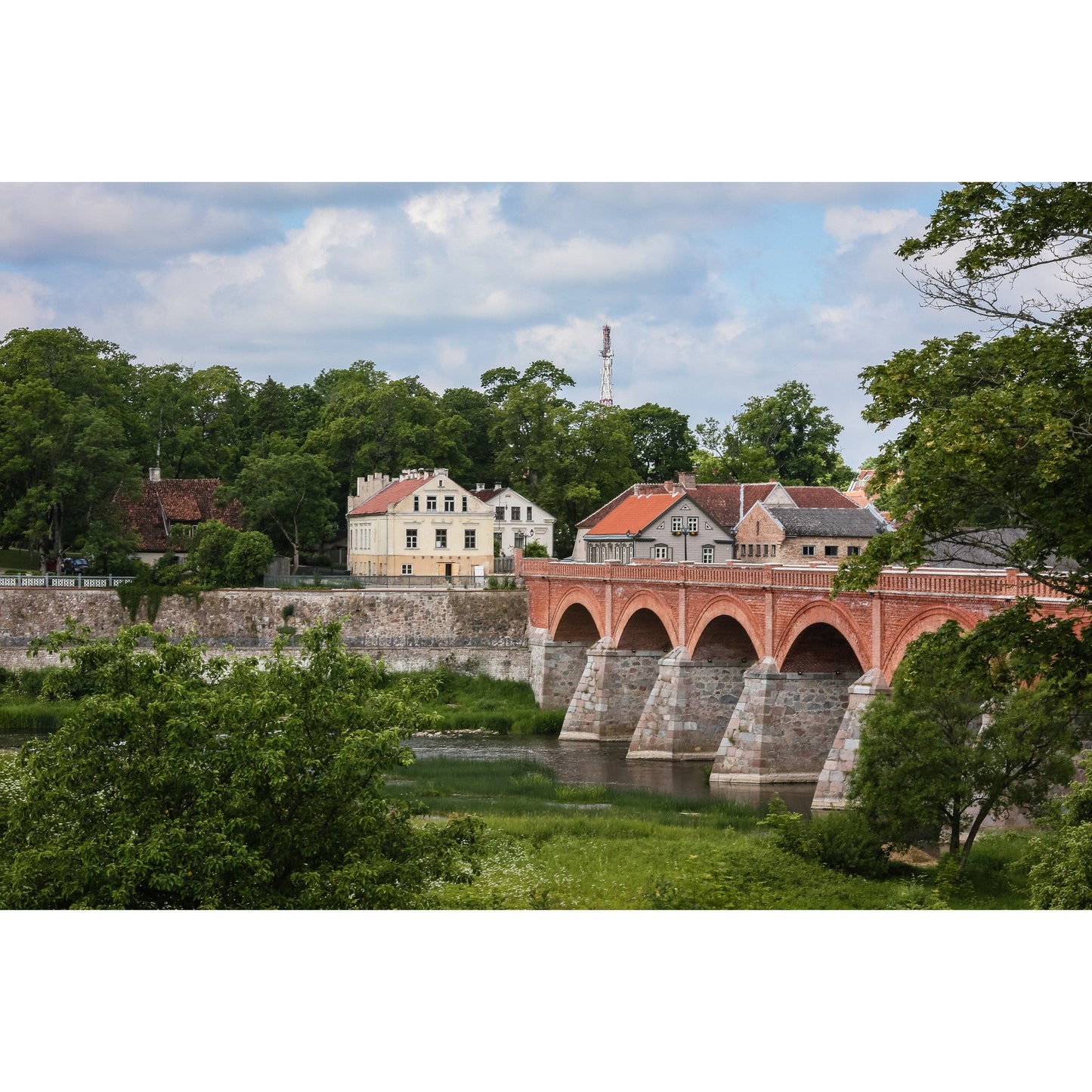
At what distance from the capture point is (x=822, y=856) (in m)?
28.3

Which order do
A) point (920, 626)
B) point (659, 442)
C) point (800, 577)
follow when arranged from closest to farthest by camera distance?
point (920, 626) < point (800, 577) < point (659, 442)

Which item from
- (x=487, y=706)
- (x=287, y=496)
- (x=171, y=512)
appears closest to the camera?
(x=487, y=706)

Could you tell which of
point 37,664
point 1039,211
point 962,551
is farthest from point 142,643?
point 1039,211

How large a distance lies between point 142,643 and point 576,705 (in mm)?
21412

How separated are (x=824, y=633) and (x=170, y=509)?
4329 centimetres

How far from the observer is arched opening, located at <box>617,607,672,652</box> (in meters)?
53.9

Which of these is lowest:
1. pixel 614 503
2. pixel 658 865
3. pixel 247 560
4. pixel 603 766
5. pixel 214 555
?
pixel 603 766

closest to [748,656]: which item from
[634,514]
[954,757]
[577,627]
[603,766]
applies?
[603,766]

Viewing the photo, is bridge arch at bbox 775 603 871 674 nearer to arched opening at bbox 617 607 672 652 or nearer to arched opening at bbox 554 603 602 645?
A: arched opening at bbox 617 607 672 652

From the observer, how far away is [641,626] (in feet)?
177

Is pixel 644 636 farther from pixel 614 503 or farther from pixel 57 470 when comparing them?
pixel 57 470

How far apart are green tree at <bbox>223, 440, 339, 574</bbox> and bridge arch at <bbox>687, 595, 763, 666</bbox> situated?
30529 mm

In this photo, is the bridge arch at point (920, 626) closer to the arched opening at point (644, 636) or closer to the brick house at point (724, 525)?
the arched opening at point (644, 636)

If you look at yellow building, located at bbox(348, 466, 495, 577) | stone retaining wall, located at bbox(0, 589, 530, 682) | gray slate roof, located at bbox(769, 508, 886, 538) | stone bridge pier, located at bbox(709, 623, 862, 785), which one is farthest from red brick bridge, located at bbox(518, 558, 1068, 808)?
yellow building, located at bbox(348, 466, 495, 577)
